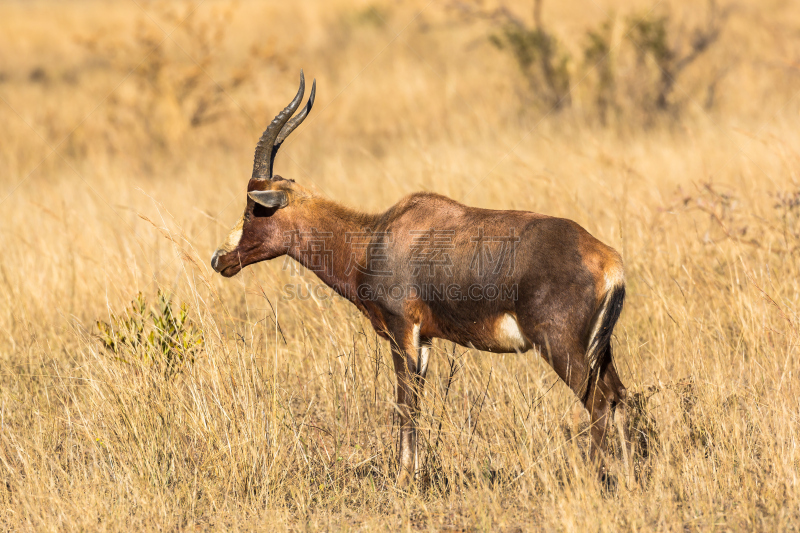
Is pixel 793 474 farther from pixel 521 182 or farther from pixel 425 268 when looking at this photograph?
pixel 521 182

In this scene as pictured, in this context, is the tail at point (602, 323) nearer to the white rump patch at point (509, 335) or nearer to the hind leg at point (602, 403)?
the hind leg at point (602, 403)

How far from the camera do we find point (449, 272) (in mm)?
5035

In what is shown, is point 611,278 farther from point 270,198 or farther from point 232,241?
point 232,241

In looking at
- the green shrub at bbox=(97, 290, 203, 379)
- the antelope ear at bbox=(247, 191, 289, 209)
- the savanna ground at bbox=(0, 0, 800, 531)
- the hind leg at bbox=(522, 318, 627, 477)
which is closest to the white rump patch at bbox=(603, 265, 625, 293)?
the hind leg at bbox=(522, 318, 627, 477)

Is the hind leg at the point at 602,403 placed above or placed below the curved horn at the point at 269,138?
below

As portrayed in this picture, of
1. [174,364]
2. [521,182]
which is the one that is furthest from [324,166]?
[174,364]

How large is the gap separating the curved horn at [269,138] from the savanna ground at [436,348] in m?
0.80

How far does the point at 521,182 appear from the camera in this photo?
9.89 m

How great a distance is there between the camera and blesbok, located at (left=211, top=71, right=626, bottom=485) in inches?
183

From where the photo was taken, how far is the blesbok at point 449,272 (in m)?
4.64

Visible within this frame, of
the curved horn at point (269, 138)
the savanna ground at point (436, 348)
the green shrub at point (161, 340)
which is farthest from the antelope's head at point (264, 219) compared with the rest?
the green shrub at point (161, 340)

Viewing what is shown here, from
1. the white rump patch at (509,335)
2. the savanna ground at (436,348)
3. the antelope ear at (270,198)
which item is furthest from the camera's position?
the antelope ear at (270,198)

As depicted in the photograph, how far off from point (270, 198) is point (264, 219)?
286 mm

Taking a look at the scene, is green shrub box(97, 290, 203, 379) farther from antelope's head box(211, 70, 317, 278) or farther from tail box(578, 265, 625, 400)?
tail box(578, 265, 625, 400)
